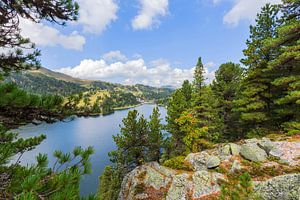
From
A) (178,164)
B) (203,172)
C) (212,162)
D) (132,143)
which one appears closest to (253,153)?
(212,162)

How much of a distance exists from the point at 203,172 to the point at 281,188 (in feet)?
19.4

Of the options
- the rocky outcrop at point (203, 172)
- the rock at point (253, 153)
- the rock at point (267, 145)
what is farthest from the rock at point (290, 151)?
the rock at point (253, 153)

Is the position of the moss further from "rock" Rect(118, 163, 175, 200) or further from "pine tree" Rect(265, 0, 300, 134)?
"pine tree" Rect(265, 0, 300, 134)

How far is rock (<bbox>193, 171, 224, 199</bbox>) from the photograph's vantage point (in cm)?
1007

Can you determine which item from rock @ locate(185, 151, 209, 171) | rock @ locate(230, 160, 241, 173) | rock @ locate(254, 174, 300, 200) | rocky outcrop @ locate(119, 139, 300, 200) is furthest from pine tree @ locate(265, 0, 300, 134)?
rock @ locate(254, 174, 300, 200)

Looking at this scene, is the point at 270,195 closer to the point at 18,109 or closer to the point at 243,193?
the point at 243,193

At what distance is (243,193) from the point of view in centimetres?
446

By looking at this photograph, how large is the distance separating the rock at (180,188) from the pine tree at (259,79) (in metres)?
8.70

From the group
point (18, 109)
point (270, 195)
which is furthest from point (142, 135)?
point (18, 109)

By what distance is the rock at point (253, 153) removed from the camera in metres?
11.2

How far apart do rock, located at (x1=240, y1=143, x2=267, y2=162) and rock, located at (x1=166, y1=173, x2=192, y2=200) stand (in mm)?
4065

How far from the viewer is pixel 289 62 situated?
13539 mm

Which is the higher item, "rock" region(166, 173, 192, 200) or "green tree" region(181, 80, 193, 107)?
"green tree" region(181, 80, 193, 107)

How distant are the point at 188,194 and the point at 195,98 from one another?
12.5 metres
